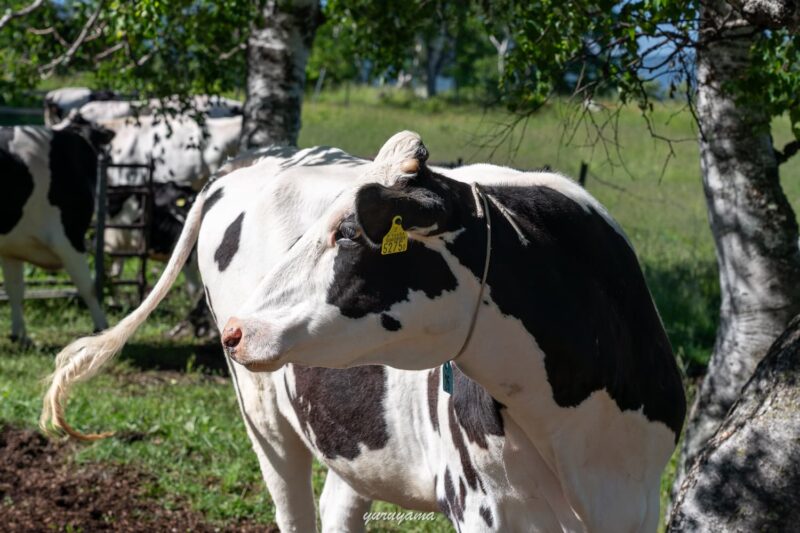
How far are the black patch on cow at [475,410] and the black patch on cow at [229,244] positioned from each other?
53.1 inches

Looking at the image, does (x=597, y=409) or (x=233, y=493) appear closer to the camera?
(x=597, y=409)

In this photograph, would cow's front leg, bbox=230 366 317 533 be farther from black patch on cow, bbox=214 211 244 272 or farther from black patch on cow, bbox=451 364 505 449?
black patch on cow, bbox=451 364 505 449

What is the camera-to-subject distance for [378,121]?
2989 cm

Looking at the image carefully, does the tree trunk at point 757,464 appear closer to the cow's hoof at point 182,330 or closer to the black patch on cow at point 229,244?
the black patch on cow at point 229,244

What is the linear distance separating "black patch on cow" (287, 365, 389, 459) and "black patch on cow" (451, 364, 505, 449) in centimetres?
43

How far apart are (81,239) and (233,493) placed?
4778 millimetres

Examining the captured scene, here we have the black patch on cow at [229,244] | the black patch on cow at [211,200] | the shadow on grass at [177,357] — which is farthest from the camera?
the shadow on grass at [177,357]

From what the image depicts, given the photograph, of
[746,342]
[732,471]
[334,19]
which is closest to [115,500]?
[746,342]

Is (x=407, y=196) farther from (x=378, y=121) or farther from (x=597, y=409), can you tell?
(x=378, y=121)

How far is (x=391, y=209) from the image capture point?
281 centimetres

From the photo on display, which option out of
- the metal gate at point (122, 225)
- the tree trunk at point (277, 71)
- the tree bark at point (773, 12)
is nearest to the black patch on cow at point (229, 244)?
the tree bark at point (773, 12)

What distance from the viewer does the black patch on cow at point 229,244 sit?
446 centimetres

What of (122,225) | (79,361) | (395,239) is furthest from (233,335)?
(122,225)

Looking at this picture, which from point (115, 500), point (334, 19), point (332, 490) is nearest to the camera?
point (332, 490)
